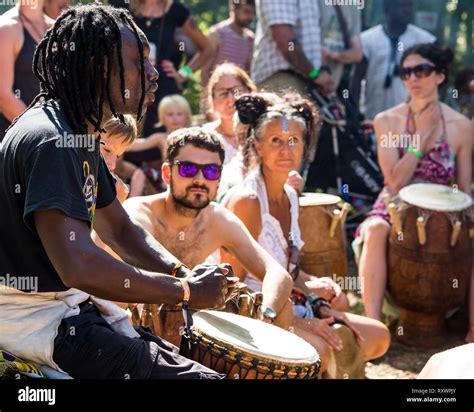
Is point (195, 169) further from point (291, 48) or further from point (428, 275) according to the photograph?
point (291, 48)

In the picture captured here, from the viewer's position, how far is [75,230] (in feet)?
9.11

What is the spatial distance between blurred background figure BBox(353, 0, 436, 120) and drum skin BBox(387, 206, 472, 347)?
2.19 meters

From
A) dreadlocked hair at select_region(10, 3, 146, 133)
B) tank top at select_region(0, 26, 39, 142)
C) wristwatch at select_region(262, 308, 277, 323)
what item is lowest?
wristwatch at select_region(262, 308, 277, 323)

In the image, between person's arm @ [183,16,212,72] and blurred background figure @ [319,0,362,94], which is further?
blurred background figure @ [319,0,362,94]

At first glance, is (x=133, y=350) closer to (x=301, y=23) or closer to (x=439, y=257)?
(x=439, y=257)

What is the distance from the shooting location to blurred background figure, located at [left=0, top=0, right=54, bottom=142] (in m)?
5.35

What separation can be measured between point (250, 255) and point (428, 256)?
2168 mm

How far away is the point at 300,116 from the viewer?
519 cm

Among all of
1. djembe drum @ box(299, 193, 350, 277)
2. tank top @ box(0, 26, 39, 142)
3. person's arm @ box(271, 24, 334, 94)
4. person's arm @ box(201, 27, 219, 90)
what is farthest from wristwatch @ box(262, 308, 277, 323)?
person's arm @ box(201, 27, 219, 90)

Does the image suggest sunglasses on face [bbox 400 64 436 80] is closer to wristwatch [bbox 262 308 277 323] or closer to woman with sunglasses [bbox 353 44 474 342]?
woman with sunglasses [bbox 353 44 474 342]

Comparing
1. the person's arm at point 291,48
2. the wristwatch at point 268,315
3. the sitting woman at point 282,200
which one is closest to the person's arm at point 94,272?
the wristwatch at point 268,315

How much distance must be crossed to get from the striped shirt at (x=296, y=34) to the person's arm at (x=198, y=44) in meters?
0.60

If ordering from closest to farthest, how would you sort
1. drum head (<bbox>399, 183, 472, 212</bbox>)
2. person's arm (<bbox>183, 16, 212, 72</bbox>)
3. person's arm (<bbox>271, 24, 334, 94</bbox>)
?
drum head (<bbox>399, 183, 472, 212</bbox>)
person's arm (<bbox>271, 24, 334, 94</bbox>)
person's arm (<bbox>183, 16, 212, 72</bbox>)

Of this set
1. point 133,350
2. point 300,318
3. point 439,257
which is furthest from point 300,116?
point 133,350
